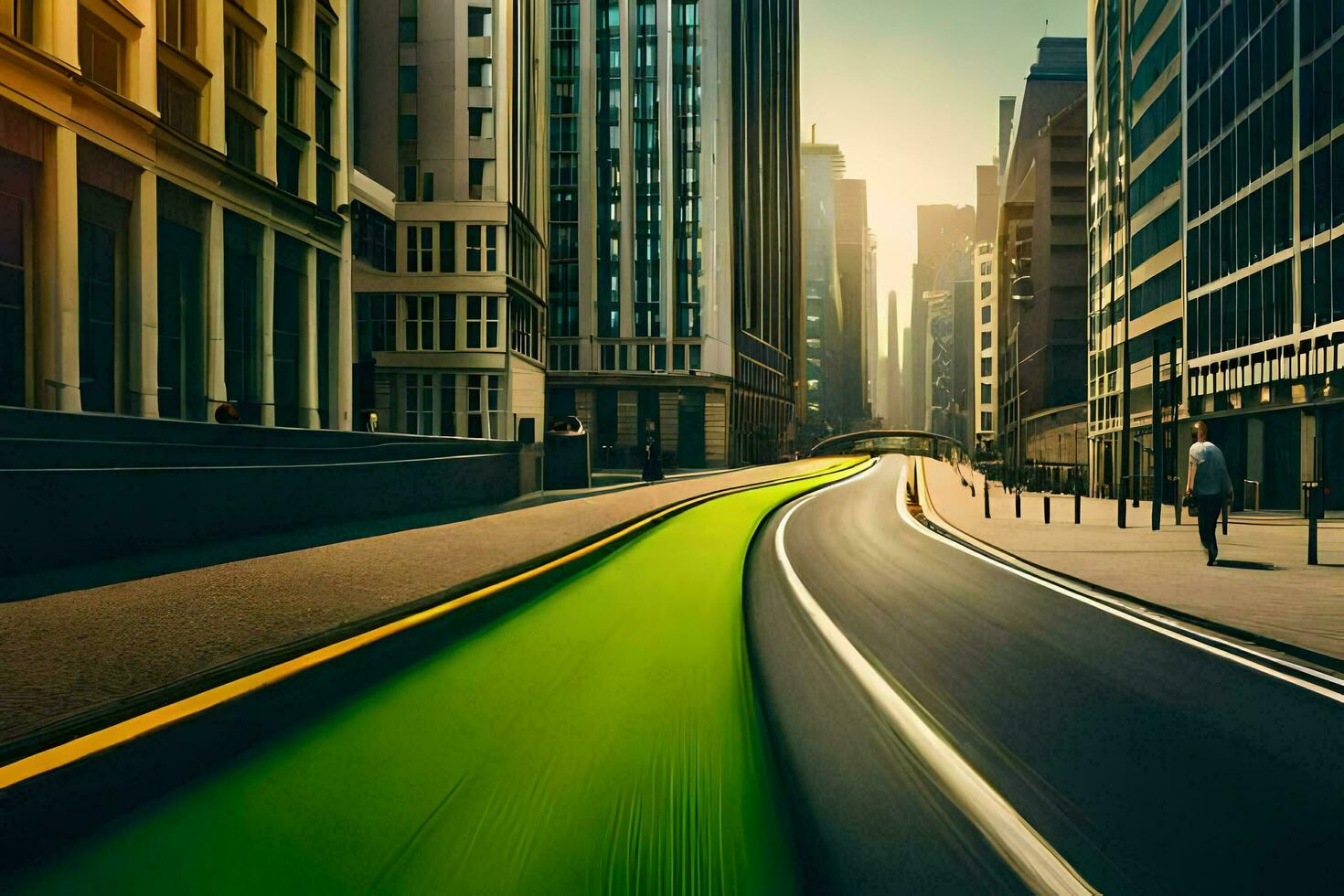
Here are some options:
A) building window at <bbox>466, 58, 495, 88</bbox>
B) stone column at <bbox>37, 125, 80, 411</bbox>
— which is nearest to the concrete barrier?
stone column at <bbox>37, 125, 80, 411</bbox>

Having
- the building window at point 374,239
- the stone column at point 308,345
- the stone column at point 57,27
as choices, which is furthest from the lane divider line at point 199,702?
the building window at point 374,239

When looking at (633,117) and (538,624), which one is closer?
(538,624)

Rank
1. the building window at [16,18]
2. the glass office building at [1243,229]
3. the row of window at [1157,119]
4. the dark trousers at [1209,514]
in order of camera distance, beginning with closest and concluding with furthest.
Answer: the dark trousers at [1209,514], the building window at [16,18], the glass office building at [1243,229], the row of window at [1157,119]

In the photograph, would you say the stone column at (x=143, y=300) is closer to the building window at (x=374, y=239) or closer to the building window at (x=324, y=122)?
the building window at (x=324, y=122)

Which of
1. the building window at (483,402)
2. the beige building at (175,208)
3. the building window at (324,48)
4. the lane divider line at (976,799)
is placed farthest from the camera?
the building window at (483,402)

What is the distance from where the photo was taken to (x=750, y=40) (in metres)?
114

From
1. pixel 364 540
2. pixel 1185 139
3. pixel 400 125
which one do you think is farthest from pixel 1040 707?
pixel 400 125

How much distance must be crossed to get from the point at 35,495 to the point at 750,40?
115m

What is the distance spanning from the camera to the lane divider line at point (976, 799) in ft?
12.3

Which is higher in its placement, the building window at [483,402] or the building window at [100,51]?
the building window at [100,51]

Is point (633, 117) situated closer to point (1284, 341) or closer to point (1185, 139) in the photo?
point (1185, 139)

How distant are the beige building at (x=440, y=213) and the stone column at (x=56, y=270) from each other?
106 ft

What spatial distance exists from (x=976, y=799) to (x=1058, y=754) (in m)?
1.02

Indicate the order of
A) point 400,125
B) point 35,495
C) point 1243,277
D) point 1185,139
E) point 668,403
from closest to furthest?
point 35,495 → point 1243,277 → point 1185,139 → point 400,125 → point 668,403
